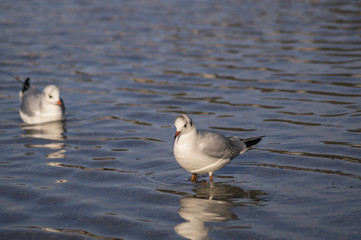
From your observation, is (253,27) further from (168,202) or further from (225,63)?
(168,202)

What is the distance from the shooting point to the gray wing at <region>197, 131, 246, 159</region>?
7.32m

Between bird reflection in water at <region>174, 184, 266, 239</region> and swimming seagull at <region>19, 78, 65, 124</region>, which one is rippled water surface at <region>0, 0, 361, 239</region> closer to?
bird reflection in water at <region>174, 184, 266, 239</region>

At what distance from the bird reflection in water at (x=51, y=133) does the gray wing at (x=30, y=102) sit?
0.94 feet

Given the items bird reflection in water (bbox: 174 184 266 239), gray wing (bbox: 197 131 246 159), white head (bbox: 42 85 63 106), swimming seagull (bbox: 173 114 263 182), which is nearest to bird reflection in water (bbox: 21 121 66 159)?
white head (bbox: 42 85 63 106)

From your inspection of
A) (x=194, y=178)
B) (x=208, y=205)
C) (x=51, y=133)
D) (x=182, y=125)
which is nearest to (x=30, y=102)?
(x=51, y=133)

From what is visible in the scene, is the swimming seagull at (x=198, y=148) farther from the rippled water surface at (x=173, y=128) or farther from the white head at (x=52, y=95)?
the white head at (x=52, y=95)

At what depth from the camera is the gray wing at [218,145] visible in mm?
7320

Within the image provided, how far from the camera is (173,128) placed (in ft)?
32.8

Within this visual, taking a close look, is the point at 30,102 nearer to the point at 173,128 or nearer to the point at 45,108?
the point at 45,108

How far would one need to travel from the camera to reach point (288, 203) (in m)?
6.61

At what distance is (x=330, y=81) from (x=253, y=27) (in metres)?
6.99

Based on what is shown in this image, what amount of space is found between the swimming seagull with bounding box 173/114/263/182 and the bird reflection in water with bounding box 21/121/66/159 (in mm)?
2427

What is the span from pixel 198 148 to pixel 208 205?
82 cm

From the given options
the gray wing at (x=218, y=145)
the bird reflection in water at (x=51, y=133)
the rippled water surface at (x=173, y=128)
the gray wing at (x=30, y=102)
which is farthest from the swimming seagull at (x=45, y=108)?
the gray wing at (x=218, y=145)
